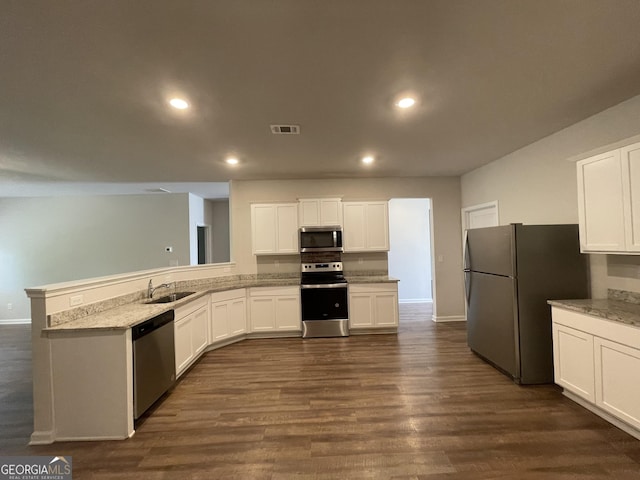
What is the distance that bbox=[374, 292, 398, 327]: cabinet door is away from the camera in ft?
15.3

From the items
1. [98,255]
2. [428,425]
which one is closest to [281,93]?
[428,425]

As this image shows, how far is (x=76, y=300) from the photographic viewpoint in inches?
96.6

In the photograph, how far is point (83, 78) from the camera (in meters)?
2.05

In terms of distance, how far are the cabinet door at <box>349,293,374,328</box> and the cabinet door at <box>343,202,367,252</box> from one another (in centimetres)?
80

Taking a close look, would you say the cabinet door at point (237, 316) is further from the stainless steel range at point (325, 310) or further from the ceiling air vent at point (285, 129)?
the ceiling air vent at point (285, 129)

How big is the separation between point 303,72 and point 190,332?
299cm

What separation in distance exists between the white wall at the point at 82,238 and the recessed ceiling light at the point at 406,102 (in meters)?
5.53

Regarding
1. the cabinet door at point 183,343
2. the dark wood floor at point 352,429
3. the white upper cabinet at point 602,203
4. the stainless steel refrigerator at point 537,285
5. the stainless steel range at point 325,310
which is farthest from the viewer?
the stainless steel range at point 325,310

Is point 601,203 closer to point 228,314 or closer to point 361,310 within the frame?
point 361,310

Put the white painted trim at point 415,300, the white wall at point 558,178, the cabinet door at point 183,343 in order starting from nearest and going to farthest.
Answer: the white wall at point 558,178, the cabinet door at point 183,343, the white painted trim at point 415,300

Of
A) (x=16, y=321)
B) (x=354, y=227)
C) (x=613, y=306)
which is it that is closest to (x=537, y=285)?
(x=613, y=306)

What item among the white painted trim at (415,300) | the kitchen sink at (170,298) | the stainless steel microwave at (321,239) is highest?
the stainless steel microwave at (321,239)

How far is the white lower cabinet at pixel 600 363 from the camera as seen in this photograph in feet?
6.69

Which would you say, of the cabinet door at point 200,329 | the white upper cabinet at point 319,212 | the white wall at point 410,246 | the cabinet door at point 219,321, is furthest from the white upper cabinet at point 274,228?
the white wall at point 410,246
